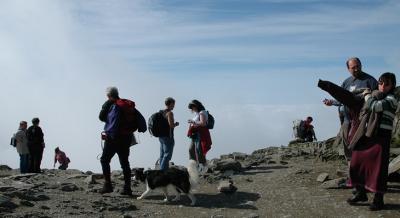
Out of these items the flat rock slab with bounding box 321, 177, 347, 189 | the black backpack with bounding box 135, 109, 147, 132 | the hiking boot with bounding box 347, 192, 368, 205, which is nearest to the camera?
the hiking boot with bounding box 347, 192, 368, 205

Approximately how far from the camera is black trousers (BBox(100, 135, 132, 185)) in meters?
11.6

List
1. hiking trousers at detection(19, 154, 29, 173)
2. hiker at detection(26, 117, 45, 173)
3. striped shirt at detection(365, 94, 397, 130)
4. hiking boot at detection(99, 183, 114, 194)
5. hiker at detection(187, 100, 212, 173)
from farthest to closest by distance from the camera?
hiking trousers at detection(19, 154, 29, 173), hiker at detection(26, 117, 45, 173), hiker at detection(187, 100, 212, 173), hiking boot at detection(99, 183, 114, 194), striped shirt at detection(365, 94, 397, 130)

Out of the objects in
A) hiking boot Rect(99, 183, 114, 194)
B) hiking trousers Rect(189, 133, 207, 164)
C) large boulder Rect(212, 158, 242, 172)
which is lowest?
hiking boot Rect(99, 183, 114, 194)

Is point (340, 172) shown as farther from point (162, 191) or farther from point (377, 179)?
point (162, 191)

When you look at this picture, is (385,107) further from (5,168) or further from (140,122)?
(5,168)

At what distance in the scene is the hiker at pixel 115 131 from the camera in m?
11.5

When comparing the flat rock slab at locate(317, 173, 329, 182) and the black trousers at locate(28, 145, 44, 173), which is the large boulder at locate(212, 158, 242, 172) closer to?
the flat rock slab at locate(317, 173, 329, 182)

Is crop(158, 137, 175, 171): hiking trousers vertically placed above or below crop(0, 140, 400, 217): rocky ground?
above

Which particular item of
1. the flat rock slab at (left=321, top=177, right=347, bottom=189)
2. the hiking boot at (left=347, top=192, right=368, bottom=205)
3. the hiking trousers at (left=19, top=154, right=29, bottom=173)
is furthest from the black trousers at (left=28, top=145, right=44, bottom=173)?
the hiking boot at (left=347, top=192, right=368, bottom=205)

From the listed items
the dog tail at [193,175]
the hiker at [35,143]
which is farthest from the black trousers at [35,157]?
the dog tail at [193,175]

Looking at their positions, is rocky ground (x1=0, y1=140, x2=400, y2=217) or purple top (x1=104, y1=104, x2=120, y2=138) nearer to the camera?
rocky ground (x1=0, y1=140, x2=400, y2=217)

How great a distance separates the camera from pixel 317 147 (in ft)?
66.2

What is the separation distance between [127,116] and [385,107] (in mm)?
5515

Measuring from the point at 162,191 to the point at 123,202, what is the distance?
1.39 metres
